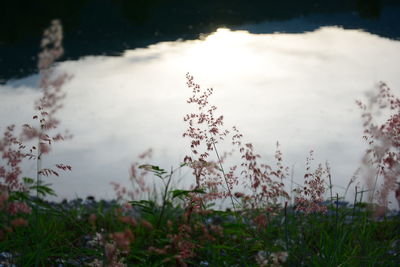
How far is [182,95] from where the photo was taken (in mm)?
6199

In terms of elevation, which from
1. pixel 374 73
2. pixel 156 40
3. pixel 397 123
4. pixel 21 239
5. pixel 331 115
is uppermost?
pixel 156 40

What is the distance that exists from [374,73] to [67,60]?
420 centimetres

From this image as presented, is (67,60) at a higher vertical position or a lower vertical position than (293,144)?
higher

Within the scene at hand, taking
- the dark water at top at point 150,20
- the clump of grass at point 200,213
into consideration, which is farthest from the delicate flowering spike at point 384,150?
the dark water at top at point 150,20

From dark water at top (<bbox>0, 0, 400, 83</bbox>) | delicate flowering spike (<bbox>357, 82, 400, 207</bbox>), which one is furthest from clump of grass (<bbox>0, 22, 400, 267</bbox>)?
dark water at top (<bbox>0, 0, 400, 83</bbox>)

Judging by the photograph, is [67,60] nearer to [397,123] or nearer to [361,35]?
[361,35]

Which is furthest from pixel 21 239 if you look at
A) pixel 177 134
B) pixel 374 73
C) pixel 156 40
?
pixel 156 40

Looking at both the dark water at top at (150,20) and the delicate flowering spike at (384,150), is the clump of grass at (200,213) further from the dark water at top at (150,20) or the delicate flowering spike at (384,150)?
the dark water at top at (150,20)

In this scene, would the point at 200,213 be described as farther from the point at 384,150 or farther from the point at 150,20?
the point at 150,20

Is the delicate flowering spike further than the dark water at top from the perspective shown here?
No

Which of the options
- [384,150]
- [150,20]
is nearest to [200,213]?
[384,150]

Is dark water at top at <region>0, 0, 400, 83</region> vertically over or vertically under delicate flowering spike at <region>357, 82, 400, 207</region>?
over

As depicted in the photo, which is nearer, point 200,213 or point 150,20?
point 200,213

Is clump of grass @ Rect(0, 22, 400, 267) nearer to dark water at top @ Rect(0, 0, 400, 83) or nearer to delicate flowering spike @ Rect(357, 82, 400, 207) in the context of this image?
delicate flowering spike @ Rect(357, 82, 400, 207)
